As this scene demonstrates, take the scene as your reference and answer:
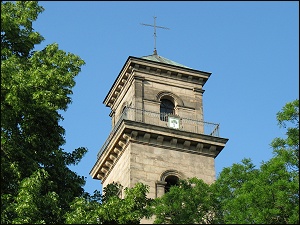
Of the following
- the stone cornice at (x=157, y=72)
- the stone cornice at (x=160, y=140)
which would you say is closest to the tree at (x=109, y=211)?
the stone cornice at (x=160, y=140)

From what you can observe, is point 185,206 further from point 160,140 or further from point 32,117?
point 160,140

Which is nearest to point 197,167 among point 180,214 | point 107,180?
point 107,180

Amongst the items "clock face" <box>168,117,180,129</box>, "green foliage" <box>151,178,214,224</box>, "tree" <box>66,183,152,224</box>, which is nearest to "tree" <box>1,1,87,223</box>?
"tree" <box>66,183,152,224</box>

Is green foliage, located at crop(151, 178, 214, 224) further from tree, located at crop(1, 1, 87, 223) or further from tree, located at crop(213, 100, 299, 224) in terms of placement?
tree, located at crop(1, 1, 87, 223)

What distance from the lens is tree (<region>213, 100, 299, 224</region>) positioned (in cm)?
2386

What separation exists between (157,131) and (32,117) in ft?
34.0

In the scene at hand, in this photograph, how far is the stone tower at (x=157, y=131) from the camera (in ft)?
112

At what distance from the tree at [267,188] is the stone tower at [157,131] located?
676 cm

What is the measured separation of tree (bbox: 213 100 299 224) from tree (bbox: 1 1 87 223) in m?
5.23

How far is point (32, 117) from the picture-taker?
25.1m

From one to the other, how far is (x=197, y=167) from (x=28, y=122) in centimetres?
1186

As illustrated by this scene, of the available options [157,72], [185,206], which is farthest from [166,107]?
[185,206]

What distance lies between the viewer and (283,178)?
24.9 metres

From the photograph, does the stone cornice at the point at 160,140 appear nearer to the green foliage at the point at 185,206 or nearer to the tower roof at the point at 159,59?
the tower roof at the point at 159,59
